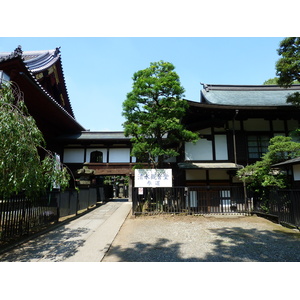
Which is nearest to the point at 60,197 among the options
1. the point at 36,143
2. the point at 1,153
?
the point at 36,143

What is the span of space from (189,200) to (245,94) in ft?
37.4

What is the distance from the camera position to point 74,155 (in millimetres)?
17500

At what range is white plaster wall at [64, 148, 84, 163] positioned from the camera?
1736cm

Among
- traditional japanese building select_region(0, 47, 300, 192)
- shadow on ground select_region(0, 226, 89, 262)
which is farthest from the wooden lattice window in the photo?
shadow on ground select_region(0, 226, 89, 262)

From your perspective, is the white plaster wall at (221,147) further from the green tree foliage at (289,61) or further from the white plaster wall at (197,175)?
the green tree foliage at (289,61)

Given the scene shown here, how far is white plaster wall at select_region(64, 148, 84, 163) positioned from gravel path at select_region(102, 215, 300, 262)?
34.4 feet

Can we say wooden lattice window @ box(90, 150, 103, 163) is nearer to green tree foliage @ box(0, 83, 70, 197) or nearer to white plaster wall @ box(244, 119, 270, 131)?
white plaster wall @ box(244, 119, 270, 131)

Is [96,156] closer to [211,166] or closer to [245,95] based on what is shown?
[211,166]

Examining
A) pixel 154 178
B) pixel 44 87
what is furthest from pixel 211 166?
pixel 44 87

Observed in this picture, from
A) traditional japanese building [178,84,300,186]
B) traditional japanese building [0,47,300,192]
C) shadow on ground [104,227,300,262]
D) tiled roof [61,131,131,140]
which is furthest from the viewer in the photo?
tiled roof [61,131,131,140]

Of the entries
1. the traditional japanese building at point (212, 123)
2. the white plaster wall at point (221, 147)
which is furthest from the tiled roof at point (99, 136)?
the white plaster wall at point (221, 147)

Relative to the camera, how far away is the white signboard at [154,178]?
32.4 feet

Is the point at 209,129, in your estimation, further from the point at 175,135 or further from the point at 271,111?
the point at 271,111

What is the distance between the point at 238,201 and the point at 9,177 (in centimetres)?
1015
